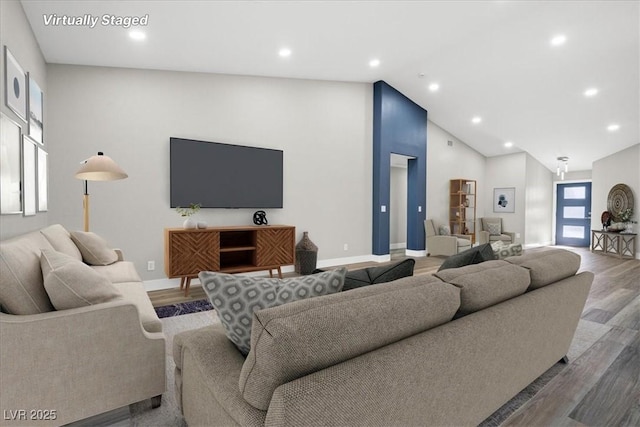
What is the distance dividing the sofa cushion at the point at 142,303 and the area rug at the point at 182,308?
732 mm

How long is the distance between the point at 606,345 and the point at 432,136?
571 centimetres

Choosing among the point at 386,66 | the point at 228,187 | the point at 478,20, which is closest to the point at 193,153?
the point at 228,187

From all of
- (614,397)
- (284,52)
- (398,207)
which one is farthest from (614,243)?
(284,52)

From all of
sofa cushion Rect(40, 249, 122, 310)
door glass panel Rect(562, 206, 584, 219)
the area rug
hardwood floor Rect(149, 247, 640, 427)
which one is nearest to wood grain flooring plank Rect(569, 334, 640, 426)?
hardwood floor Rect(149, 247, 640, 427)

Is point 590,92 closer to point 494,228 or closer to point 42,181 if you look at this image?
point 494,228

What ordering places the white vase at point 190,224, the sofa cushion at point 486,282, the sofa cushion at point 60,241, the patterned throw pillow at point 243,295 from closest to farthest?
the patterned throw pillow at point 243,295 → the sofa cushion at point 486,282 → the sofa cushion at point 60,241 → the white vase at point 190,224

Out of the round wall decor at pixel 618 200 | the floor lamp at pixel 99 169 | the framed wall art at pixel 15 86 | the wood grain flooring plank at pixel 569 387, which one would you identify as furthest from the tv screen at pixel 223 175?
the round wall decor at pixel 618 200

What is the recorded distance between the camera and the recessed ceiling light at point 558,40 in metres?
4.22

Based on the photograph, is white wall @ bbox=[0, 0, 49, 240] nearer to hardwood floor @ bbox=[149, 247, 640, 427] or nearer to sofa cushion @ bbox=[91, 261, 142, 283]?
sofa cushion @ bbox=[91, 261, 142, 283]

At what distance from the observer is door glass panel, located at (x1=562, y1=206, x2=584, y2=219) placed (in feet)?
28.6

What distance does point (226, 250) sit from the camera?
4.16 metres

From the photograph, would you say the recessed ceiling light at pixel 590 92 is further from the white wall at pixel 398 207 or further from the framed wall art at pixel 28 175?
the framed wall art at pixel 28 175

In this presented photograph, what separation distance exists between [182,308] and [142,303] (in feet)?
4.54

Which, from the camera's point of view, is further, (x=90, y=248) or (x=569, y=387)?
(x=90, y=248)
